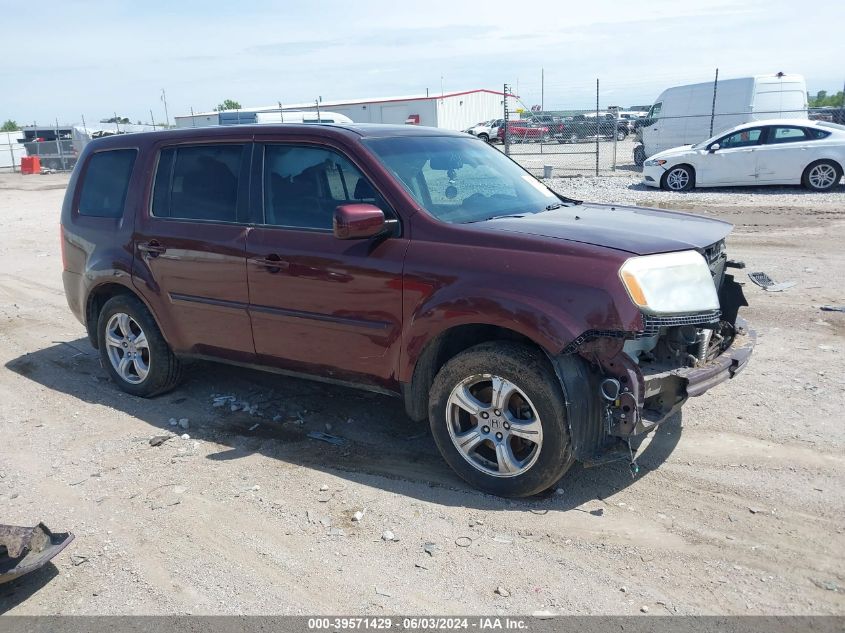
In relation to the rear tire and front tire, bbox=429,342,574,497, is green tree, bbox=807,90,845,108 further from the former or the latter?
front tire, bbox=429,342,574,497

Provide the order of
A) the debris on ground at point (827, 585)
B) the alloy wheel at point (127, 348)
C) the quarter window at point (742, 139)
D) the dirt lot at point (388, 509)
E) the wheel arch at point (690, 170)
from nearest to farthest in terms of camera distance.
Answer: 1. the debris on ground at point (827, 585)
2. the dirt lot at point (388, 509)
3. the alloy wheel at point (127, 348)
4. the quarter window at point (742, 139)
5. the wheel arch at point (690, 170)

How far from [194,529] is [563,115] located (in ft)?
82.3

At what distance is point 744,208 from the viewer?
1403cm

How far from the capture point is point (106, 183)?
587 centimetres

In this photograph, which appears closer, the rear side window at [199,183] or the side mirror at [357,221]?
the side mirror at [357,221]

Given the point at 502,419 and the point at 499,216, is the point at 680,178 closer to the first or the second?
the point at 499,216

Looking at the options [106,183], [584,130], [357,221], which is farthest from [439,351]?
[584,130]

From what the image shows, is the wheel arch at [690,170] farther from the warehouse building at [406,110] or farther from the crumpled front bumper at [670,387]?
the warehouse building at [406,110]

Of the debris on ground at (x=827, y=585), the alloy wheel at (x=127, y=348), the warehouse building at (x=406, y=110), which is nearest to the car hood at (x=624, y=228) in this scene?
the debris on ground at (x=827, y=585)

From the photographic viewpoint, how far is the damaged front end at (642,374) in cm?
365

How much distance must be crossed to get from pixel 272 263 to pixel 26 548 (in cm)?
209

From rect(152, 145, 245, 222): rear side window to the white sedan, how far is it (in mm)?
13939

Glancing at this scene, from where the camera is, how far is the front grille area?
364 cm

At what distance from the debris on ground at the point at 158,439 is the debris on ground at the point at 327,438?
99 centimetres
